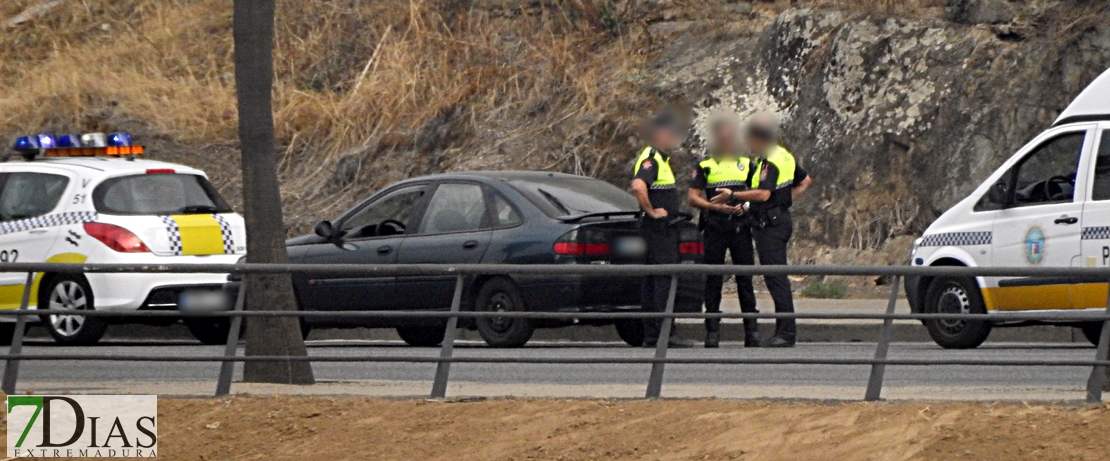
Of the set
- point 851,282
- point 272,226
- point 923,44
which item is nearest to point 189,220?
point 272,226

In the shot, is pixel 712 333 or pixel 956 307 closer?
pixel 712 333

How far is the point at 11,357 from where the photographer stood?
29.2 ft

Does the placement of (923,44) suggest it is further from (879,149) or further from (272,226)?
(272,226)

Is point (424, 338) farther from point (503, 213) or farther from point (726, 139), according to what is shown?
point (726, 139)

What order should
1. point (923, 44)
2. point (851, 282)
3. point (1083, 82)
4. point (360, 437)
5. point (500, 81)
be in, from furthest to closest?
point (500, 81), point (923, 44), point (1083, 82), point (851, 282), point (360, 437)

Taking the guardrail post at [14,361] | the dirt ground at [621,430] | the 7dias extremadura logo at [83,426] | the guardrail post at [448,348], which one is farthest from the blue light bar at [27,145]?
the guardrail post at [448,348]

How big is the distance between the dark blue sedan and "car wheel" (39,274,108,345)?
1209mm

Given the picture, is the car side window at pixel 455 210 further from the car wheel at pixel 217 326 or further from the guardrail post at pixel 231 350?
the guardrail post at pixel 231 350

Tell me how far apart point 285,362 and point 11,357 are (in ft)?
4.97

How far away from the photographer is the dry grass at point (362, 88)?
66.5 ft

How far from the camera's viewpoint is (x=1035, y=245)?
39.0ft

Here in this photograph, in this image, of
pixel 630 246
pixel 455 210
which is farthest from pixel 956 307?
pixel 455 210

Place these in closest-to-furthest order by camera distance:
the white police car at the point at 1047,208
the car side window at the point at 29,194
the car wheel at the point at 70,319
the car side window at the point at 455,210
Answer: the car wheel at the point at 70,319, the white police car at the point at 1047,208, the car side window at the point at 455,210, the car side window at the point at 29,194

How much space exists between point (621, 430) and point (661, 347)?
0.72 metres
